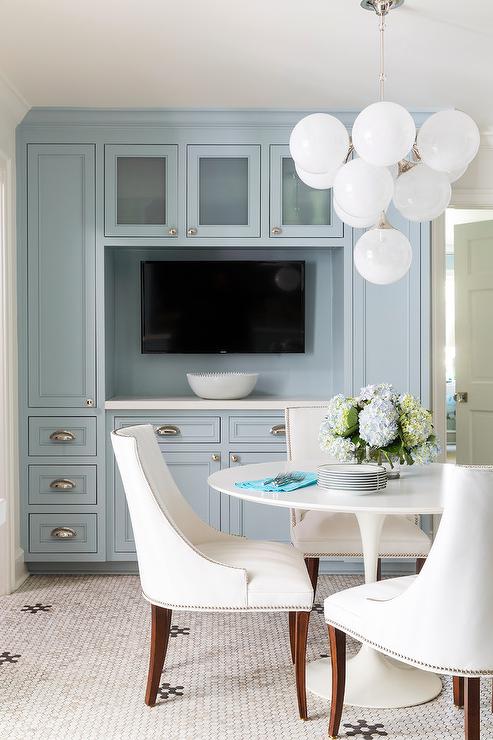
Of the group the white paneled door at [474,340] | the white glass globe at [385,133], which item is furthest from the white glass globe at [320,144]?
the white paneled door at [474,340]

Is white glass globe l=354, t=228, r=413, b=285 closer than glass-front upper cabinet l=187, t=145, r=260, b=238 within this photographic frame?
Yes

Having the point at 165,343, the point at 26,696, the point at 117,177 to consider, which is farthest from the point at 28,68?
the point at 26,696

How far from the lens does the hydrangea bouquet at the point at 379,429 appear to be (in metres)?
2.74

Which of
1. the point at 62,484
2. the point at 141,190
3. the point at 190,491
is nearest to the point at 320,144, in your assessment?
the point at 141,190

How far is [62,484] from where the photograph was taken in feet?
14.1

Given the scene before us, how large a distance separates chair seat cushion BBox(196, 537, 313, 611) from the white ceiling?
6.42 feet

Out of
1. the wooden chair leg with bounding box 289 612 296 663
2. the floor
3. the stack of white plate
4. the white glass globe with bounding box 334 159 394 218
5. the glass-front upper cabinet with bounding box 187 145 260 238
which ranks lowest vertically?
the floor

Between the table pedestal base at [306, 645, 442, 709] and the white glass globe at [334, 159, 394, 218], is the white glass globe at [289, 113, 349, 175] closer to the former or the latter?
the white glass globe at [334, 159, 394, 218]

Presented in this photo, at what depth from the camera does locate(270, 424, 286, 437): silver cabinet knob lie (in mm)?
4328

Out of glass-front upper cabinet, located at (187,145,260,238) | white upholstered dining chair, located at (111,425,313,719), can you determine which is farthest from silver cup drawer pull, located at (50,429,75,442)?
white upholstered dining chair, located at (111,425,313,719)

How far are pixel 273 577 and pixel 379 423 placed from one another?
2.03 ft

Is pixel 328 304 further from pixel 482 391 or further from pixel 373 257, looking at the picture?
pixel 373 257

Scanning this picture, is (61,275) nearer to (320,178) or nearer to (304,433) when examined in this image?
→ (304,433)

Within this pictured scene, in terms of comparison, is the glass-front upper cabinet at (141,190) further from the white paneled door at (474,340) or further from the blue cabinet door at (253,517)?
the white paneled door at (474,340)
